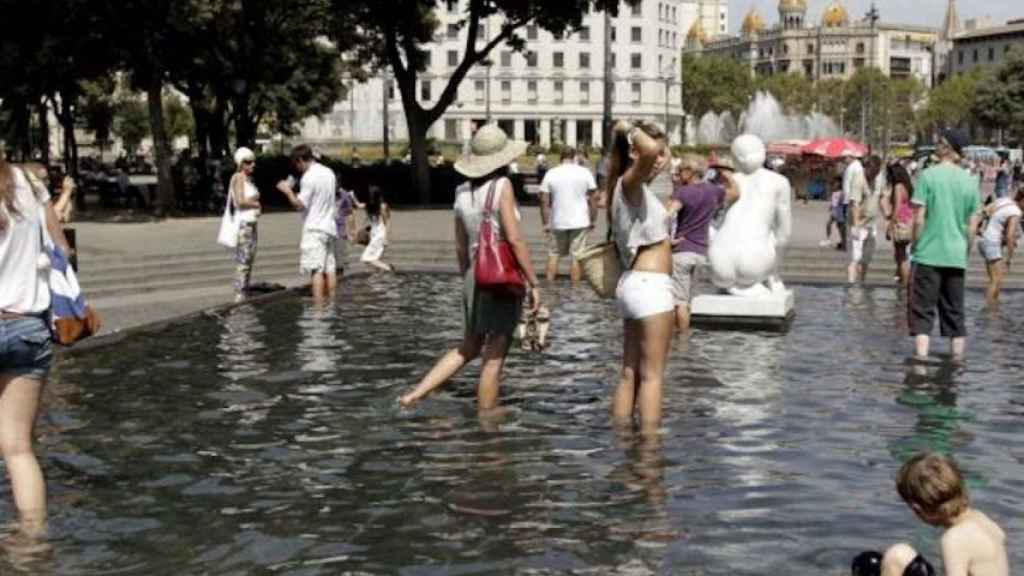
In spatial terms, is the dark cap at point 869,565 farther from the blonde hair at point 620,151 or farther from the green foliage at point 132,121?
the green foliage at point 132,121

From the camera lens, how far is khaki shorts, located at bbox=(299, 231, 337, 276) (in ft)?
49.2

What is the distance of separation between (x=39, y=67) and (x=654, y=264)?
2839 cm

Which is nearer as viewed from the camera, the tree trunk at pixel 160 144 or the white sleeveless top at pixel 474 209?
the white sleeveless top at pixel 474 209

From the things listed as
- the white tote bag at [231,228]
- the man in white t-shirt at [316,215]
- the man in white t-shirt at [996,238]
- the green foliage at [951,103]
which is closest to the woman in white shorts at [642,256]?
the man in white t-shirt at [316,215]

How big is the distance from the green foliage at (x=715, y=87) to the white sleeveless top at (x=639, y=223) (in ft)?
445

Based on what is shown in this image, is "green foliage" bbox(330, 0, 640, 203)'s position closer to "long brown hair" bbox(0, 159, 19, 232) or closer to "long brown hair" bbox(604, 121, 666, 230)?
"long brown hair" bbox(604, 121, 666, 230)

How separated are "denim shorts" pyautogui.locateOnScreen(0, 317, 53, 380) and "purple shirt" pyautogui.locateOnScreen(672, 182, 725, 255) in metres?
7.45

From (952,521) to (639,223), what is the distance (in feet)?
11.2

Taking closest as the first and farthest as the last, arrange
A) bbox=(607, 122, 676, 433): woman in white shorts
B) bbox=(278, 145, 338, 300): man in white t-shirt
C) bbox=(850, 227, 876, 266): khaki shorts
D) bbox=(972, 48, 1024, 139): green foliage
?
bbox=(607, 122, 676, 433): woman in white shorts < bbox=(278, 145, 338, 300): man in white t-shirt < bbox=(850, 227, 876, 266): khaki shorts < bbox=(972, 48, 1024, 139): green foliage

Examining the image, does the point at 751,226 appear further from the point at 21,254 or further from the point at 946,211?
the point at 21,254

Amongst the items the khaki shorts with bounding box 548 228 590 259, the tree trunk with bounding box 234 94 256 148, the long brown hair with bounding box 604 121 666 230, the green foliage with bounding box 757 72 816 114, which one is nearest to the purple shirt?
the khaki shorts with bounding box 548 228 590 259

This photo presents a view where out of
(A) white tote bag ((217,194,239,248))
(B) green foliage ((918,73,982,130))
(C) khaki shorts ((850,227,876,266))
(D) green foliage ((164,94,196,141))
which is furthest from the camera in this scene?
(B) green foliage ((918,73,982,130))

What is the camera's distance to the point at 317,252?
49.7 feet

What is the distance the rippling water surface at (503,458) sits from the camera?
5.67 m
